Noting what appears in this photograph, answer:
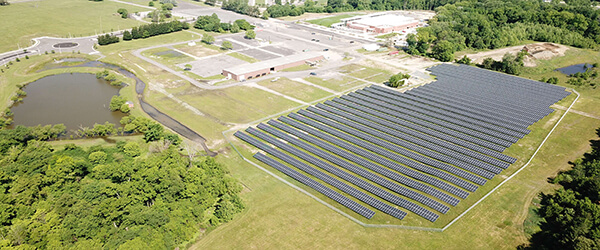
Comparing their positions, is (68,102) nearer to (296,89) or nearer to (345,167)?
(296,89)

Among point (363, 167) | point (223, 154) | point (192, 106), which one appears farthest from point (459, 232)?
point (192, 106)

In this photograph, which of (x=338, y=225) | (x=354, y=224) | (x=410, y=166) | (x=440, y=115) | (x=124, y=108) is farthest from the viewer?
(x=440, y=115)

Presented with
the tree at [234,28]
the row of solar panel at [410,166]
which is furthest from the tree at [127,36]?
the row of solar panel at [410,166]

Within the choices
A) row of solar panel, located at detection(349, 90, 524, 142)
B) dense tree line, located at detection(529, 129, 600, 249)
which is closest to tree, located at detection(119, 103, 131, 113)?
row of solar panel, located at detection(349, 90, 524, 142)

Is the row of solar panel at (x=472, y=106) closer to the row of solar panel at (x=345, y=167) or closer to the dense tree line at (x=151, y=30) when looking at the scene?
the row of solar panel at (x=345, y=167)

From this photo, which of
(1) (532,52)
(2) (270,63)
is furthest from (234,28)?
(1) (532,52)
